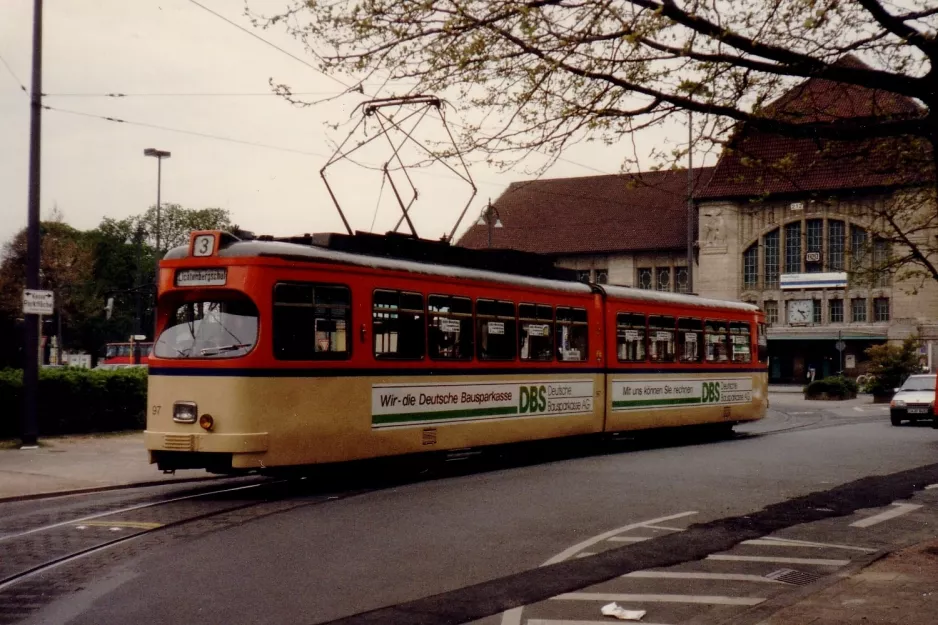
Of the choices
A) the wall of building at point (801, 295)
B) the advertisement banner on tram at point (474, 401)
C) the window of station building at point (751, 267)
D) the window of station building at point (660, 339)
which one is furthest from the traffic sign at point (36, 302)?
the window of station building at point (751, 267)

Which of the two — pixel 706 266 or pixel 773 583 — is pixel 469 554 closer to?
pixel 773 583

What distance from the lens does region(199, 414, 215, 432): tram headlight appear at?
1269 centimetres

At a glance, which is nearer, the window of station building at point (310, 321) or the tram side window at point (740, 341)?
the window of station building at point (310, 321)

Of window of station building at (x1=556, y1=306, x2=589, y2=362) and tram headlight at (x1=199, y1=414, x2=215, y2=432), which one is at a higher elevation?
window of station building at (x1=556, y1=306, x2=589, y2=362)

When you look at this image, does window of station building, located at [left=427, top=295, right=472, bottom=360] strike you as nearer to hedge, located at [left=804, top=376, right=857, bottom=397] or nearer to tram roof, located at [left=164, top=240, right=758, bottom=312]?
tram roof, located at [left=164, top=240, right=758, bottom=312]

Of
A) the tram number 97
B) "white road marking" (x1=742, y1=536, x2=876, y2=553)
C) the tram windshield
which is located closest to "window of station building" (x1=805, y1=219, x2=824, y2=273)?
the tram number 97

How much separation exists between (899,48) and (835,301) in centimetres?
6427

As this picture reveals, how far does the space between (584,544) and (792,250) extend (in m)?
65.4

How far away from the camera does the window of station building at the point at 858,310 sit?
70125mm

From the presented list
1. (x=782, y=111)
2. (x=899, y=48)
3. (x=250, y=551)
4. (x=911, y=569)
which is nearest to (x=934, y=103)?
(x=899, y=48)

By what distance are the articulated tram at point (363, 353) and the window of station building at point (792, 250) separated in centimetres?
5429

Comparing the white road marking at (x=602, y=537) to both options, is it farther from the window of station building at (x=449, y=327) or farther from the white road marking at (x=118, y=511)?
the white road marking at (x=118, y=511)

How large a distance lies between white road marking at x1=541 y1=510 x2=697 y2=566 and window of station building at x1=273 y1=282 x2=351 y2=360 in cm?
454

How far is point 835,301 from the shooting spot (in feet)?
232
